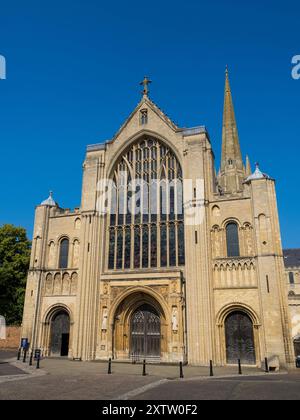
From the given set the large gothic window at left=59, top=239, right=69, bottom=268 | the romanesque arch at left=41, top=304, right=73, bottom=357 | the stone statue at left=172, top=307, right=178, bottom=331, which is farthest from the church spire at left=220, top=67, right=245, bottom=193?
the romanesque arch at left=41, top=304, right=73, bottom=357

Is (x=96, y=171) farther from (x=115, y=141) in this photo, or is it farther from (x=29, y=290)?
(x=29, y=290)

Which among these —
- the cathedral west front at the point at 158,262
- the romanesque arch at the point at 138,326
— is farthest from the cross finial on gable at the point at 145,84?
the romanesque arch at the point at 138,326

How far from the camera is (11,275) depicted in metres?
38.2

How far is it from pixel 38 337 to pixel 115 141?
1800cm

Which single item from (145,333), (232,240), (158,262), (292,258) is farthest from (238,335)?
(292,258)

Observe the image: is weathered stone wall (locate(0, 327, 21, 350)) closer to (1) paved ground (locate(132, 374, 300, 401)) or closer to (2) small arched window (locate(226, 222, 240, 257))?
(2) small arched window (locate(226, 222, 240, 257))

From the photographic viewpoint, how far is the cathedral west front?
83.3 ft

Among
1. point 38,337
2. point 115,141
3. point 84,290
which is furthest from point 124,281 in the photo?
point 115,141

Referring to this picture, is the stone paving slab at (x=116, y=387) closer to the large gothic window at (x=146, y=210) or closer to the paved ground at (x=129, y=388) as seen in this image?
the paved ground at (x=129, y=388)

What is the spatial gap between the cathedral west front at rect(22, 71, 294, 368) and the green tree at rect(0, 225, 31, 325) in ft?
28.0

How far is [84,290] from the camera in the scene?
28984 millimetres

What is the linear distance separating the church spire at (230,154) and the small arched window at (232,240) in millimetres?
25229

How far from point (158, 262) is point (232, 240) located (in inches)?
235

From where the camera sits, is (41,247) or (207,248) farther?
(41,247)
